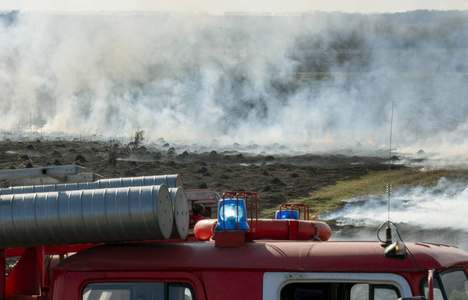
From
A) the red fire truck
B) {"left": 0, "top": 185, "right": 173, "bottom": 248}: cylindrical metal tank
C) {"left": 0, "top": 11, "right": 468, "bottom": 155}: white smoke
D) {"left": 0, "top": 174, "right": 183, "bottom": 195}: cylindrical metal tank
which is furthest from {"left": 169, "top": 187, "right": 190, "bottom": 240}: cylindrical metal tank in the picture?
{"left": 0, "top": 11, "right": 468, "bottom": 155}: white smoke

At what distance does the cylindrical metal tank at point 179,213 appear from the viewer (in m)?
5.95

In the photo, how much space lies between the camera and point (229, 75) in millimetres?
68688

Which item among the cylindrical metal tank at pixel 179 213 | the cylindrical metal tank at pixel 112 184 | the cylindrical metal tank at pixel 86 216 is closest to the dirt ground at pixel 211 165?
the cylindrical metal tank at pixel 112 184

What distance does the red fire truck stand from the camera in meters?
5.33

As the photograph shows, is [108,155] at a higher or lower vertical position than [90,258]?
higher

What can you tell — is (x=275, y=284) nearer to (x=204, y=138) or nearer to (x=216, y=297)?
(x=216, y=297)

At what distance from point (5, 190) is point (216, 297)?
268 centimetres

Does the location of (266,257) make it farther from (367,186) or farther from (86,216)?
(367,186)

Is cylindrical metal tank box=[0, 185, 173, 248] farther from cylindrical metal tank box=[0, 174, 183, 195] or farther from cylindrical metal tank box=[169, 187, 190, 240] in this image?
cylindrical metal tank box=[0, 174, 183, 195]

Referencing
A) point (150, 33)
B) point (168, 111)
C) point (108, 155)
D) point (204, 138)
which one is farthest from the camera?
point (150, 33)

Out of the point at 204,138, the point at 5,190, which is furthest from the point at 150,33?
the point at 5,190

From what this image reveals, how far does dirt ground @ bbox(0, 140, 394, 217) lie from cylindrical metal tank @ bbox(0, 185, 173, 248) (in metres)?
24.0

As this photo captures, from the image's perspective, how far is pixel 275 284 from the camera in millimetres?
5371

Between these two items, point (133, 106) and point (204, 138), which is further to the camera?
point (133, 106)
